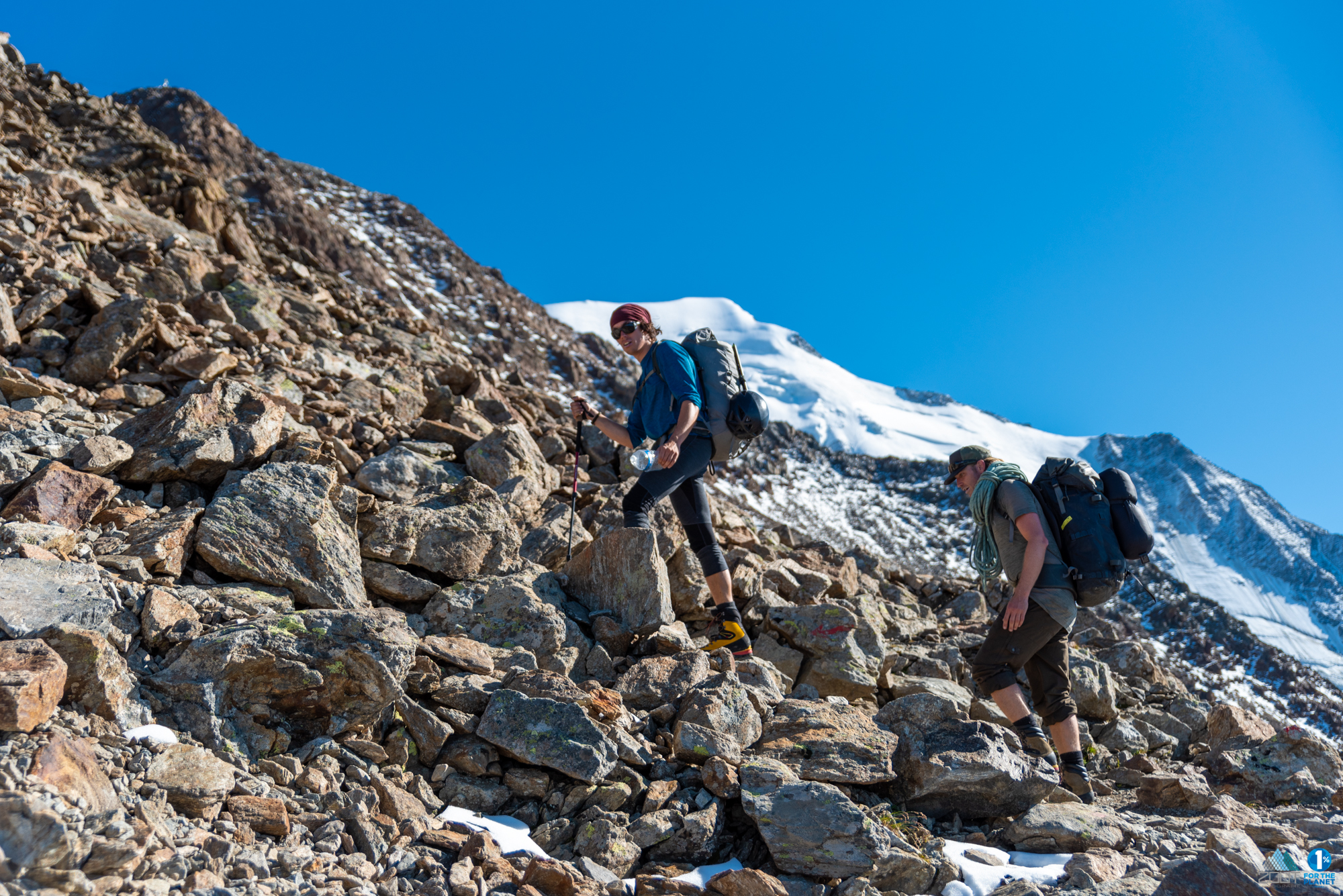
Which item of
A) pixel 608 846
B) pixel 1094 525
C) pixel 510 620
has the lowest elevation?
pixel 608 846

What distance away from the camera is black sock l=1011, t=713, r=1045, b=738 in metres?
5.13

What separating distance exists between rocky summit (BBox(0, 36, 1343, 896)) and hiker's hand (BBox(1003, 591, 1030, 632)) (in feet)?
2.41

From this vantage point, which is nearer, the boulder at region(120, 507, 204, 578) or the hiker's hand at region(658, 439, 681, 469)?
the boulder at region(120, 507, 204, 578)

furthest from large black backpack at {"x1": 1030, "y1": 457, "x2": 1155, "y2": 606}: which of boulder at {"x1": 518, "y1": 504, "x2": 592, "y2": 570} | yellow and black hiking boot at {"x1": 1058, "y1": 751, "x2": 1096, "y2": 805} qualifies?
boulder at {"x1": 518, "y1": 504, "x2": 592, "y2": 570}

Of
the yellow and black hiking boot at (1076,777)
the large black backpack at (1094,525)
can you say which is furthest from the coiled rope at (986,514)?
the yellow and black hiking boot at (1076,777)

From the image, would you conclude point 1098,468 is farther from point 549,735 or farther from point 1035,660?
point 549,735

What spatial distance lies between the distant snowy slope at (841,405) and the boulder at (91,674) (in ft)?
214

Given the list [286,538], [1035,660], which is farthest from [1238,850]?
[286,538]

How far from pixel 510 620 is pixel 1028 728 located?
3695mm

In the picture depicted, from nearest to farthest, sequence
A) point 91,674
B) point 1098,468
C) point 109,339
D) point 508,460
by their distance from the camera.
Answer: point 91,674, point 109,339, point 508,460, point 1098,468

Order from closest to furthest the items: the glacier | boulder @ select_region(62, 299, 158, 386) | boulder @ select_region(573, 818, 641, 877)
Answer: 1. boulder @ select_region(573, 818, 641, 877)
2. boulder @ select_region(62, 299, 158, 386)
3. the glacier

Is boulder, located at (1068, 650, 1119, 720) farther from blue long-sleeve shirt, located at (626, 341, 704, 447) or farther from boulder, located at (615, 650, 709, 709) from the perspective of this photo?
blue long-sleeve shirt, located at (626, 341, 704, 447)

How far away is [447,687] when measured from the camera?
4.39m

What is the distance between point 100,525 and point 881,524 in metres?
39.7
